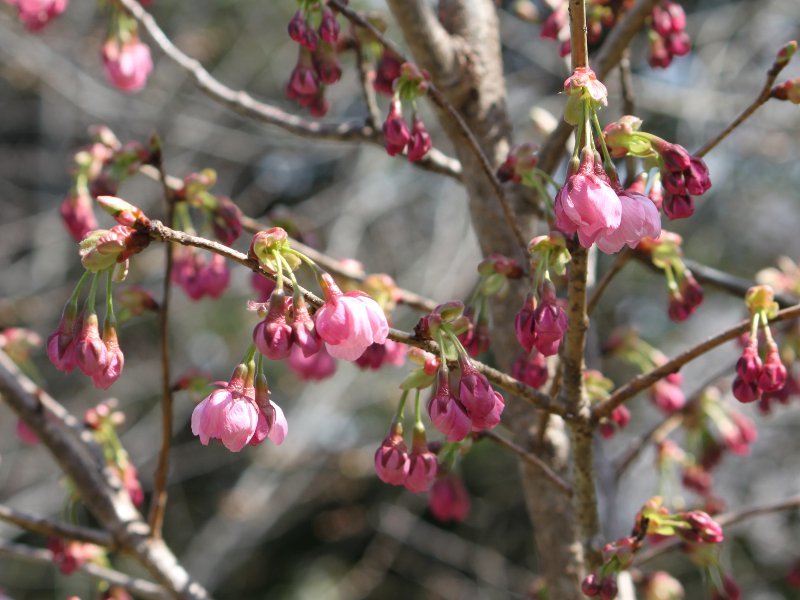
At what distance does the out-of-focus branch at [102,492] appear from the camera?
1.16 metres

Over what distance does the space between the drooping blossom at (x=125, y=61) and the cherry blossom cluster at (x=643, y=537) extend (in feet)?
3.73

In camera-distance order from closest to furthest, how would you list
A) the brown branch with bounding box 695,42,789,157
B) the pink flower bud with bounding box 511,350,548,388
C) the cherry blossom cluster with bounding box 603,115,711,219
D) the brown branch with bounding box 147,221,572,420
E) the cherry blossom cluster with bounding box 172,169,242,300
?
1. the brown branch with bounding box 147,221,572,420
2. the cherry blossom cluster with bounding box 603,115,711,219
3. the brown branch with bounding box 695,42,789,157
4. the pink flower bud with bounding box 511,350,548,388
5. the cherry blossom cluster with bounding box 172,169,242,300

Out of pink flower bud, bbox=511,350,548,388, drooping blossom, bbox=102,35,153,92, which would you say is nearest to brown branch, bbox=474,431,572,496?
pink flower bud, bbox=511,350,548,388

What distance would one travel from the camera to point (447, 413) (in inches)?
29.8

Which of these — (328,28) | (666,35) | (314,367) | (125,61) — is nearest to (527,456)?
(314,367)

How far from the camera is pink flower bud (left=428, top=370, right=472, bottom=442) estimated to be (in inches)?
29.8

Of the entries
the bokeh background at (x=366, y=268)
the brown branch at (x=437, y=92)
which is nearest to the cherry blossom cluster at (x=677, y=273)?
the brown branch at (x=437, y=92)

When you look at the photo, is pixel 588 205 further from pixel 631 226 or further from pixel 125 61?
pixel 125 61

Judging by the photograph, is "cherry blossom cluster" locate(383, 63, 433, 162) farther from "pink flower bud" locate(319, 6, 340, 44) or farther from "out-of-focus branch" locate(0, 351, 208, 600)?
"out-of-focus branch" locate(0, 351, 208, 600)

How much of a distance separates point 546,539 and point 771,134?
309 cm

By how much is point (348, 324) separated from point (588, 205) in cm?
22

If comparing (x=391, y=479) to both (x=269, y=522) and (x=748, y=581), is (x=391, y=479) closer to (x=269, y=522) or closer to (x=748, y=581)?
(x=269, y=522)

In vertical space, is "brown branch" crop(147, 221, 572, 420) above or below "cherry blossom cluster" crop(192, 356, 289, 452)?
above

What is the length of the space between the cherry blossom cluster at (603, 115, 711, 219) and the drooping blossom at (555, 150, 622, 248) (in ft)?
0.33
